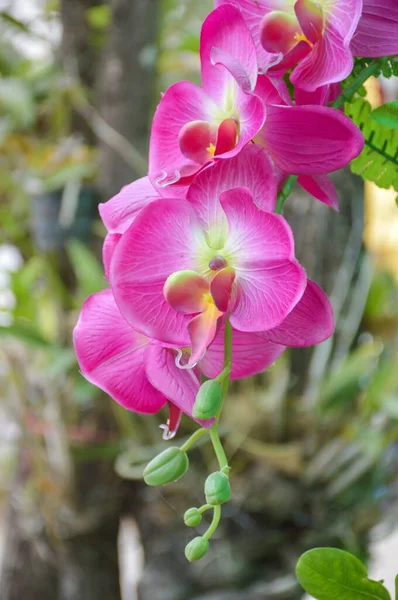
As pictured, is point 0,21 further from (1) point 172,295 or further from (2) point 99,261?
(1) point 172,295

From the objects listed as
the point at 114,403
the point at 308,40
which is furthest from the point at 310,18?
the point at 114,403

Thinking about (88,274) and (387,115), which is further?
(88,274)

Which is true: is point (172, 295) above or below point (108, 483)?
above

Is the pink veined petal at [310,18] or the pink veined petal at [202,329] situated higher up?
the pink veined petal at [310,18]

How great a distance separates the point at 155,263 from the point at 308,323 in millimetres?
47

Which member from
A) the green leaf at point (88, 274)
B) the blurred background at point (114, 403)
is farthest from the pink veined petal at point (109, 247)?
the green leaf at point (88, 274)

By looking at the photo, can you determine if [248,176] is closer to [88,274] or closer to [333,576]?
[333,576]

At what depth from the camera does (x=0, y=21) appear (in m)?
1.26

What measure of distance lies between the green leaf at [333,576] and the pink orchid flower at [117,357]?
0.05 metres

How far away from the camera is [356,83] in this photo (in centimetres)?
20

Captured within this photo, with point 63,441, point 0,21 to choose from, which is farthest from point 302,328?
point 0,21

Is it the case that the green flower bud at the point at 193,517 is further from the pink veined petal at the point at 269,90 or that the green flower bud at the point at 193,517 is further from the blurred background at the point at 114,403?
the blurred background at the point at 114,403

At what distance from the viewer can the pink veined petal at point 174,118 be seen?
199 mm

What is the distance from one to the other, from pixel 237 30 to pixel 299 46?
0.02 m
